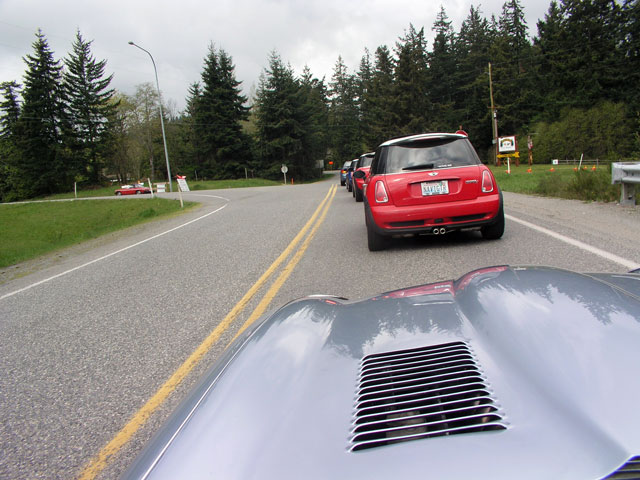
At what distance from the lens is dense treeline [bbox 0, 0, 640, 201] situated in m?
51.8

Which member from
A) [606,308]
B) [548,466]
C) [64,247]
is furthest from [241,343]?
[64,247]

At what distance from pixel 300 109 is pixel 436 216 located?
56.0 metres

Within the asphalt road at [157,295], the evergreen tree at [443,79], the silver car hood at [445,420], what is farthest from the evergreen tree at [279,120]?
the silver car hood at [445,420]

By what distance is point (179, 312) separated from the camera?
4738 millimetres

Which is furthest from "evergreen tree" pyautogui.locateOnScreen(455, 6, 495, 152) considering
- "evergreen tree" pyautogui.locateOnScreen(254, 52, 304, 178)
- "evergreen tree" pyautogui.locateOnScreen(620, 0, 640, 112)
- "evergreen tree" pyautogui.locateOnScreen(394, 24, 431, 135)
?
"evergreen tree" pyautogui.locateOnScreen(254, 52, 304, 178)

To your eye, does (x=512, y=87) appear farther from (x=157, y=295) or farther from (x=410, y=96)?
(x=157, y=295)

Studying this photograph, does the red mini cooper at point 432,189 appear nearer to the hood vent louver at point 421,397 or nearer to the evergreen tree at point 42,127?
the hood vent louver at point 421,397

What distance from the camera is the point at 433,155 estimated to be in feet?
21.6

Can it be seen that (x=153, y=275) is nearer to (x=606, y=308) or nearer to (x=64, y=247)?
(x=606, y=308)

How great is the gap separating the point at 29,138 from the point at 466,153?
65665mm

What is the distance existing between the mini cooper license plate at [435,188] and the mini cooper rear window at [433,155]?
260 millimetres

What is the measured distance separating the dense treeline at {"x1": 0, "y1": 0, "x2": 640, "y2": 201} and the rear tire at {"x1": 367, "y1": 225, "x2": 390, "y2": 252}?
158 ft

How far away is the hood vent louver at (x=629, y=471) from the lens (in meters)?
0.87

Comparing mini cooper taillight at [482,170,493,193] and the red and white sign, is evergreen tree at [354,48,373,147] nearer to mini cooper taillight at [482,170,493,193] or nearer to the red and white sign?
the red and white sign
